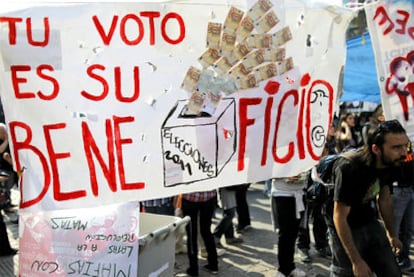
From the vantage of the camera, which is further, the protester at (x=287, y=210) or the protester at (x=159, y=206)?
the protester at (x=159, y=206)

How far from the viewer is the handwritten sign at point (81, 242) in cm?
257

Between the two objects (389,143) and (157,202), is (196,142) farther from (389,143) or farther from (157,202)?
(157,202)

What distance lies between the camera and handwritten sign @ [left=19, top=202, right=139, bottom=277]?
257cm

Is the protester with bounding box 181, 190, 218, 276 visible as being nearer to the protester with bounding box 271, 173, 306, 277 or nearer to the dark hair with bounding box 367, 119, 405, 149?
the protester with bounding box 271, 173, 306, 277

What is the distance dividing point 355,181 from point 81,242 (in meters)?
1.68

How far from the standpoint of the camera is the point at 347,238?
120 inches

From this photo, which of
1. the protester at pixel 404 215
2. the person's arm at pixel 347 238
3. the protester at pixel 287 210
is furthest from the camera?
the protester at pixel 404 215

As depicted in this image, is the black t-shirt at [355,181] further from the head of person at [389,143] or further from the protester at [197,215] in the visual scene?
the protester at [197,215]

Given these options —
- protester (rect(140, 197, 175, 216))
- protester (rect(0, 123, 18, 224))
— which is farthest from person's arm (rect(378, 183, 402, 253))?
protester (rect(0, 123, 18, 224))

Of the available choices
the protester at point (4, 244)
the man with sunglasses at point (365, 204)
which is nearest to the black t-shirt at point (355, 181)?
the man with sunglasses at point (365, 204)

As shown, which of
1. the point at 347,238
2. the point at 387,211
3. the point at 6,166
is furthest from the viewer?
the point at 6,166

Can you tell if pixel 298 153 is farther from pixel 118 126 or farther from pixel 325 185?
pixel 118 126

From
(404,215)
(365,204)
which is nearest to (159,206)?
(365,204)

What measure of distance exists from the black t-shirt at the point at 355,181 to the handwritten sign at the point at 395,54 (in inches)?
15.9
